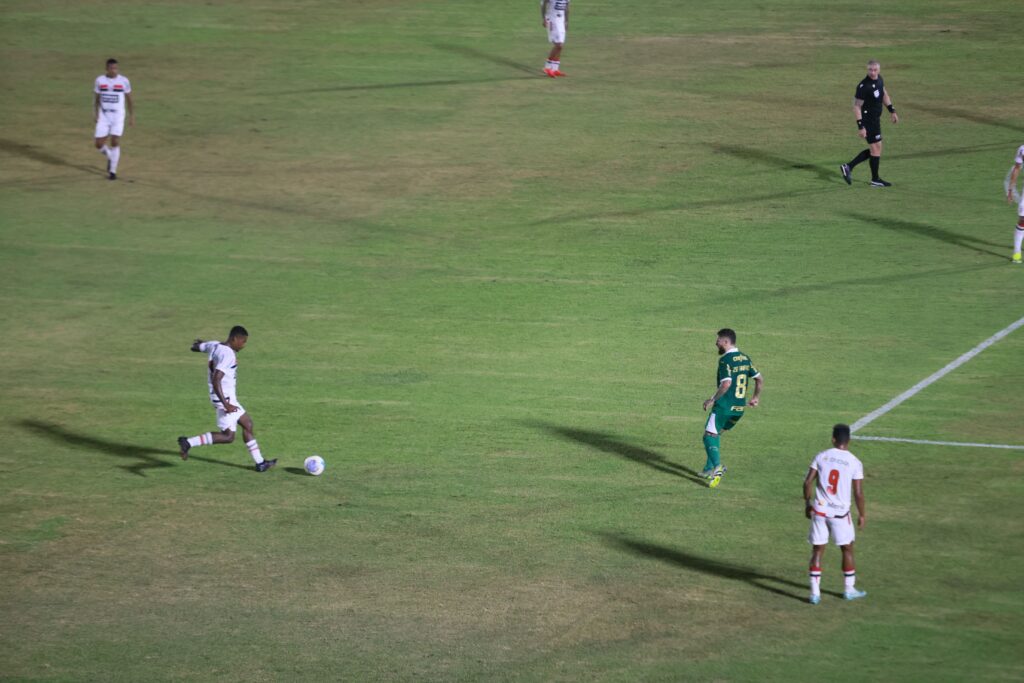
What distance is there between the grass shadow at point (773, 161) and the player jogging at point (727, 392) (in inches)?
620

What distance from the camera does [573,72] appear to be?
4109 centimetres

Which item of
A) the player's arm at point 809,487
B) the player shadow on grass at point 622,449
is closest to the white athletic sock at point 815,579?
the player's arm at point 809,487

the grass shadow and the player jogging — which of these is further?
the grass shadow

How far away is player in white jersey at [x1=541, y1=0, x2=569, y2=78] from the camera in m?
38.2

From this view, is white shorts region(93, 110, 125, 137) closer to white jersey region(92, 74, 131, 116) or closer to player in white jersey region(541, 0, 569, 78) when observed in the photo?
white jersey region(92, 74, 131, 116)

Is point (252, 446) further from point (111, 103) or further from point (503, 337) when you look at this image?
point (111, 103)

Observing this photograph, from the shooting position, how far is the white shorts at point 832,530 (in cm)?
1506

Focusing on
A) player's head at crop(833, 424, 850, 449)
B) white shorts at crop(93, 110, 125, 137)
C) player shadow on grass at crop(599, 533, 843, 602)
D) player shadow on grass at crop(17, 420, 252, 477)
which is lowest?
player shadow on grass at crop(599, 533, 843, 602)

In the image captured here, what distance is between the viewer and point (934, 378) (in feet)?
75.2

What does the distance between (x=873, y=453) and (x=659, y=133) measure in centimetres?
1812

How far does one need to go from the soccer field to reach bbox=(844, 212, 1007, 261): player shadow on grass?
0.13 meters

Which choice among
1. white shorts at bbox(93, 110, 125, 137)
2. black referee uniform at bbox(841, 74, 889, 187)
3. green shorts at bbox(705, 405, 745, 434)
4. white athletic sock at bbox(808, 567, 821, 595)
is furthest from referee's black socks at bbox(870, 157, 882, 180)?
white athletic sock at bbox(808, 567, 821, 595)

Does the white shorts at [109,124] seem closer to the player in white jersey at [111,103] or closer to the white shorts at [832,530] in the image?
the player in white jersey at [111,103]

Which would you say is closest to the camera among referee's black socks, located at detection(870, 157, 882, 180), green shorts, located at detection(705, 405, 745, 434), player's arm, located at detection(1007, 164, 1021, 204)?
green shorts, located at detection(705, 405, 745, 434)
